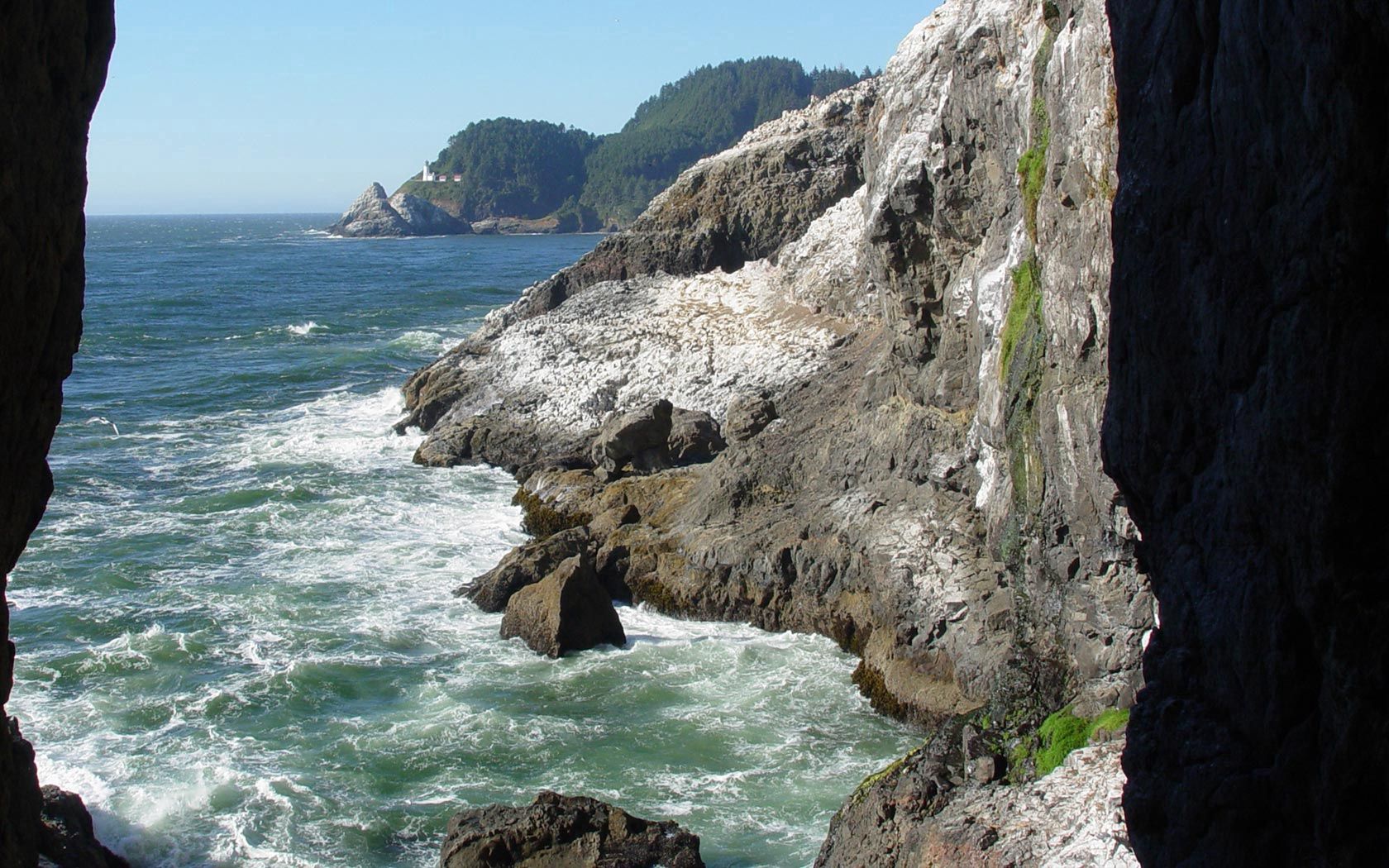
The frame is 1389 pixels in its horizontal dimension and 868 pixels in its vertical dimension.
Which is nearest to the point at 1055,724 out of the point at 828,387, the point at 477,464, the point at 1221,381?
the point at 1221,381

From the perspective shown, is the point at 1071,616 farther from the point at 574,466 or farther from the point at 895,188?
the point at 574,466

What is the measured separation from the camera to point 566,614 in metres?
19.4

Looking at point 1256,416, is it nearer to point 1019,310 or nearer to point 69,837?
point 1019,310

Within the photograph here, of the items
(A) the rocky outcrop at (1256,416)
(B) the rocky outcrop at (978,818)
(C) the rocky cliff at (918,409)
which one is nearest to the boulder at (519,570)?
(C) the rocky cliff at (918,409)

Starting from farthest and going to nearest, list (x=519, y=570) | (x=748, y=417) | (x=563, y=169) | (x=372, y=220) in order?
(x=563, y=169), (x=372, y=220), (x=748, y=417), (x=519, y=570)

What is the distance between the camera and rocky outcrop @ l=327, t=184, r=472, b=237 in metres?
151

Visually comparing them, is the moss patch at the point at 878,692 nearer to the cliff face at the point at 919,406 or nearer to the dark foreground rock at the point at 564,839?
the cliff face at the point at 919,406

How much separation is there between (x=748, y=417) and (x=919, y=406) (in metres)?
4.58

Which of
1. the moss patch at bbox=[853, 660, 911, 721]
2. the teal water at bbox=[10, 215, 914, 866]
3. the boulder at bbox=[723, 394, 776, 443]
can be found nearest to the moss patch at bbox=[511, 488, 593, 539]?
the teal water at bbox=[10, 215, 914, 866]

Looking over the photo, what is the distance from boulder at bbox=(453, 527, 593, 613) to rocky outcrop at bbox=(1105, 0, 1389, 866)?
43.8ft

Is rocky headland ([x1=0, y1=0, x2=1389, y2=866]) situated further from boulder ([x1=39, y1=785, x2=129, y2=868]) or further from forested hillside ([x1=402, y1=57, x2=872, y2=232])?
forested hillside ([x1=402, y1=57, x2=872, y2=232])

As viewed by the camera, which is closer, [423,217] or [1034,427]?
[1034,427]

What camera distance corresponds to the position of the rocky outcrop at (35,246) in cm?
671

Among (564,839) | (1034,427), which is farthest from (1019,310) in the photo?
(564,839)
